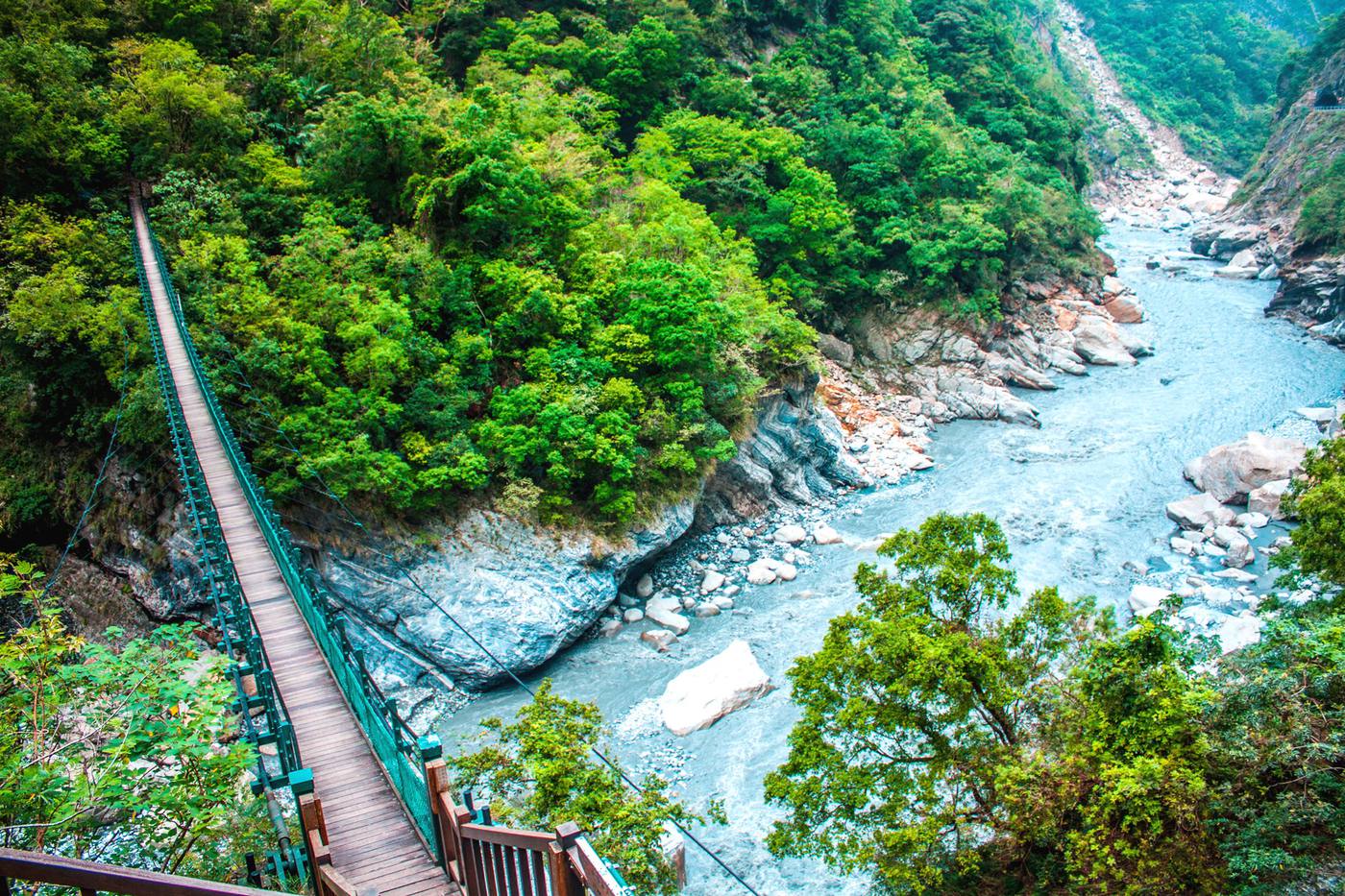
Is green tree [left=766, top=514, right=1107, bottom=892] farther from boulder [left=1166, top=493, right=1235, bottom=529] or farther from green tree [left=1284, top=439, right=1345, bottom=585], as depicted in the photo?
boulder [left=1166, top=493, right=1235, bottom=529]

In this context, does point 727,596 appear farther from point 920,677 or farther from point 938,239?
Result: point 938,239

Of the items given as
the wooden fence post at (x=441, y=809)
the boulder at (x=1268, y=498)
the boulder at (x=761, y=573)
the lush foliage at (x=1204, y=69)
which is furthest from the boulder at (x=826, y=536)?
the lush foliage at (x=1204, y=69)

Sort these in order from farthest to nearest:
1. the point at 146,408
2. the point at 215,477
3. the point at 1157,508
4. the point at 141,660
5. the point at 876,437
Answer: the point at 876,437
the point at 1157,508
the point at 146,408
the point at 215,477
the point at 141,660

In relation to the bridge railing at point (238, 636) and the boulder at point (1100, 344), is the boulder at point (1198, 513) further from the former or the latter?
the bridge railing at point (238, 636)

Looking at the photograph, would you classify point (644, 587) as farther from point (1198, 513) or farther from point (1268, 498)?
point (1268, 498)

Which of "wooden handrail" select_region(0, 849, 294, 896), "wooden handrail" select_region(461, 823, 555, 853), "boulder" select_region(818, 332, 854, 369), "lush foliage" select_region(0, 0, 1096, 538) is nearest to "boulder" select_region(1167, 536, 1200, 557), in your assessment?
"lush foliage" select_region(0, 0, 1096, 538)

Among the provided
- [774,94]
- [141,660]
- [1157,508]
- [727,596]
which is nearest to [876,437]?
[1157,508]
